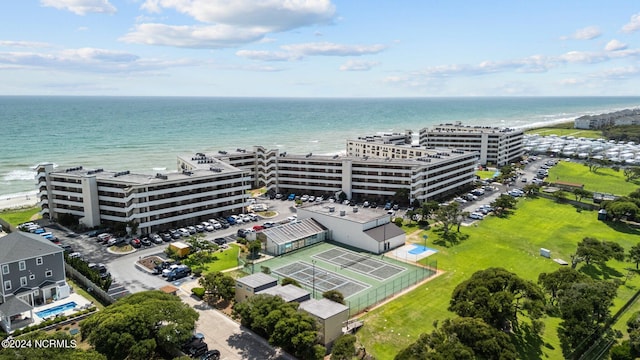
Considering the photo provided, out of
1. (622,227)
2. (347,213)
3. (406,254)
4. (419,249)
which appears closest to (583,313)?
(406,254)

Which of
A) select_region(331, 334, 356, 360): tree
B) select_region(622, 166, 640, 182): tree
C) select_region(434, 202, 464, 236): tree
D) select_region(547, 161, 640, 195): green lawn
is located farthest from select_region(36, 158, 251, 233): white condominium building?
select_region(622, 166, 640, 182): tree

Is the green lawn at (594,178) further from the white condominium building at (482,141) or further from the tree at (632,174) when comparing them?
the white condominium building at (482,141)

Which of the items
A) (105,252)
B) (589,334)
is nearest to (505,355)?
(589,334)

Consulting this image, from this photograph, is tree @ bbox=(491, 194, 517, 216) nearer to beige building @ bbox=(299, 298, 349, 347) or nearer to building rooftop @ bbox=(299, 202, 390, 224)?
building rooftop @ bbox=(299, 202, 390, 224)

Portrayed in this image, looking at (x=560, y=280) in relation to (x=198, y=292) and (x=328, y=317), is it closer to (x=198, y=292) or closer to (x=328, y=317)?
(x=328, y=317)

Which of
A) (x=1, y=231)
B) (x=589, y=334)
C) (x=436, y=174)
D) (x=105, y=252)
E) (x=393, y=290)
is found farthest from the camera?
(x=436, y=174)

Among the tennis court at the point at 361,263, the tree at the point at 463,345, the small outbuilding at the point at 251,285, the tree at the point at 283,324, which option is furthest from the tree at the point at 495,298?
the small outbuilding at the point at 251,285

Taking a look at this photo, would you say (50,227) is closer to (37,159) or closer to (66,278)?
(66,278)
